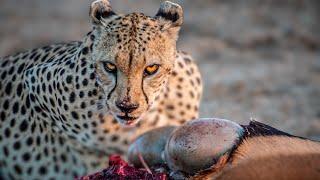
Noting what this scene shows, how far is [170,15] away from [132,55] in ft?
1.46

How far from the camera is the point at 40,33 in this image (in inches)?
354

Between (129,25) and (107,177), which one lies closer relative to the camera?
(107,177)

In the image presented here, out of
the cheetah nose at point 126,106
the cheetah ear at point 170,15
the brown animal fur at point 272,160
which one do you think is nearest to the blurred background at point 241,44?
the cheetah ear at point 170,15

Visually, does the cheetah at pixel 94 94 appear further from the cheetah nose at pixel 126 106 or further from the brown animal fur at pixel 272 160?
the brown animal fur at pixel 272 160

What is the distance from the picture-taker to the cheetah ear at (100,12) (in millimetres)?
4055

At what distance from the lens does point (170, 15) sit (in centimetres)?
412

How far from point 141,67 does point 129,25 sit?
26 centimetres

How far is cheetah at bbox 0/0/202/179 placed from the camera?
388cm

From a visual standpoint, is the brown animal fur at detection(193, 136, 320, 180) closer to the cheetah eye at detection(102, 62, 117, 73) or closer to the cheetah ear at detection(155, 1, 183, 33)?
the cheetah eye at detection(102, 62, 117, 73)

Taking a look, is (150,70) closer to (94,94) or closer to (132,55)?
(132,55)

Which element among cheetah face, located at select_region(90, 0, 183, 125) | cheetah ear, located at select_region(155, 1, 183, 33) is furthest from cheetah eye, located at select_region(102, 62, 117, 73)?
cheetah ear, located at select_region(155, 1, 183, 33)

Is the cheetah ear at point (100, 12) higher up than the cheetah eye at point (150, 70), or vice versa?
the cheetah ear at point (100, 12)

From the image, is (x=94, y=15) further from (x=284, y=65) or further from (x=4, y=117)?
(x=284, y=65)

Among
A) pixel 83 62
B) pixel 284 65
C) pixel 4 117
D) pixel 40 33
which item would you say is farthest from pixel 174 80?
pixel 40 33
